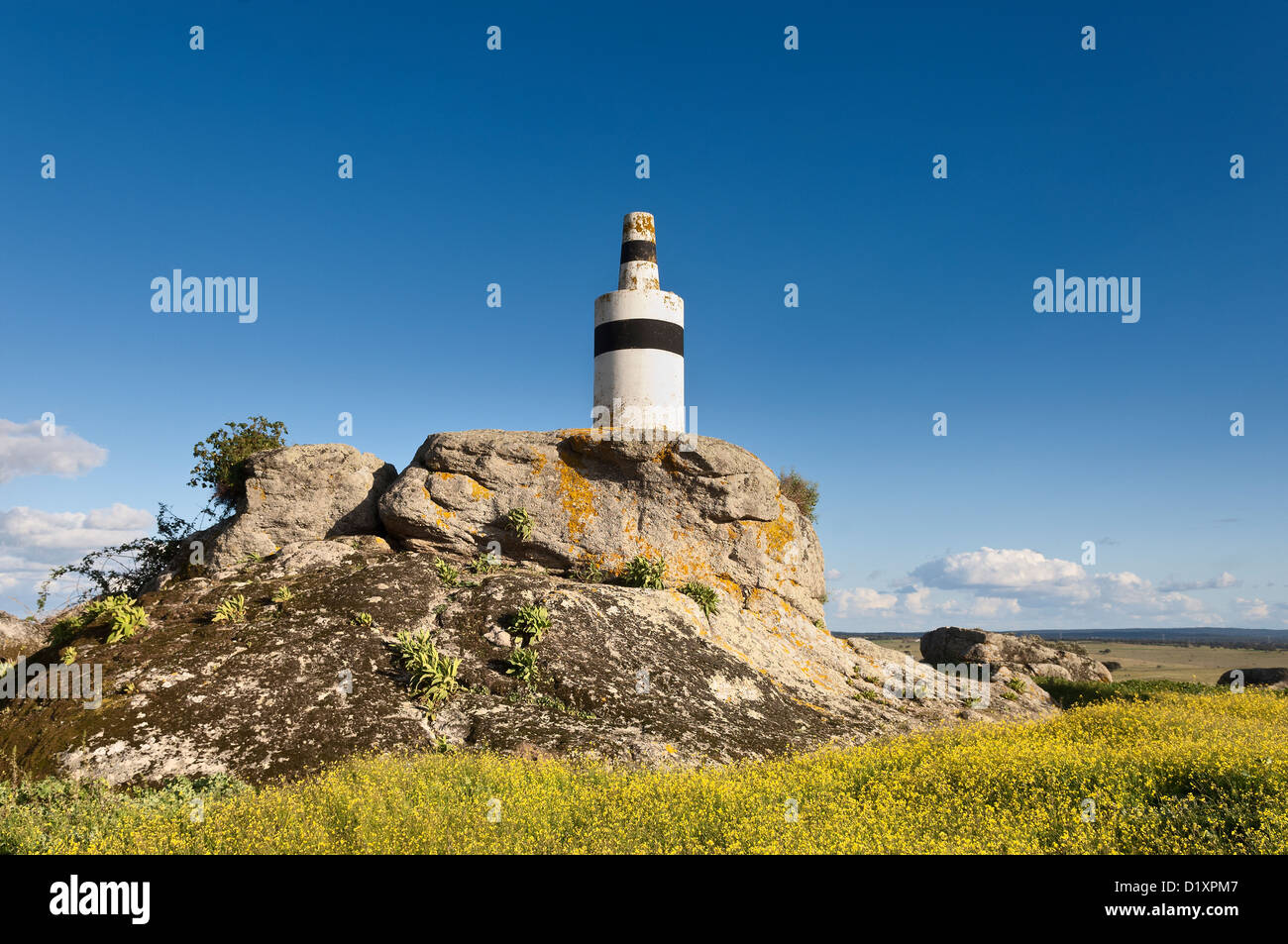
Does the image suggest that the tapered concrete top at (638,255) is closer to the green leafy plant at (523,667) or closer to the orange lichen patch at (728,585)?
the orange lichen patch at (728,585)

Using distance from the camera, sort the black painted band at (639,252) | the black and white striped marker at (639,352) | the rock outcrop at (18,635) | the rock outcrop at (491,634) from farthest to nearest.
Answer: the black painted band at (639,252) < the black and white striped marker at (639,352) < the rock outcrop at (18,635) < the rock outcrop at (491,634)

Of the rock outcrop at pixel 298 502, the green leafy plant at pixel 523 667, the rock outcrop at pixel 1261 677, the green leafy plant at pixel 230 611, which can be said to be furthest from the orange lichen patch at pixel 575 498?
the rock outcrop at pixel 1261 677

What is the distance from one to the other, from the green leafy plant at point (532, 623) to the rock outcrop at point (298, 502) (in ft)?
21.7

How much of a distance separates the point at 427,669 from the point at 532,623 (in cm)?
249

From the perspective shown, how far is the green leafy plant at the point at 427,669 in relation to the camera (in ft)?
44.1

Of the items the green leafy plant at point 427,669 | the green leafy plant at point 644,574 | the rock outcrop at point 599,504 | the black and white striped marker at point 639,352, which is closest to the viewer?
the green leafy plant at point 427,669

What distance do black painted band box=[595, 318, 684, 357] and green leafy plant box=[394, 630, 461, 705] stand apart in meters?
11.8

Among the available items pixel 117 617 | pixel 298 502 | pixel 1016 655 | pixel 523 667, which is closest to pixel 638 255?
pixel 298 502

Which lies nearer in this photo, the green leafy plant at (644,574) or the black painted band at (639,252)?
the green leafy plant at (644,574)

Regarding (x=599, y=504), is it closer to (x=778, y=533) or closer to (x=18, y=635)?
(x=778, y=533)

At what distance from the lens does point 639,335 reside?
23.1 m
